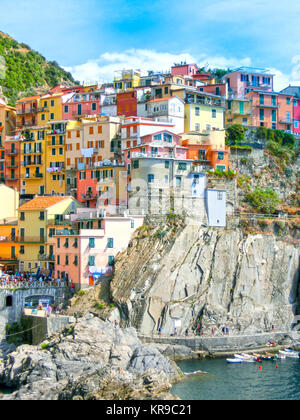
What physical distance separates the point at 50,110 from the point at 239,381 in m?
47.3

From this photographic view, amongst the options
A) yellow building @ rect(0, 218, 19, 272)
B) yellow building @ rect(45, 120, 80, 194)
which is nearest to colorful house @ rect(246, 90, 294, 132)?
yellow building @ rect(45, 120, 80, 194)

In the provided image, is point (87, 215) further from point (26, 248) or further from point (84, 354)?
point (84, 354)

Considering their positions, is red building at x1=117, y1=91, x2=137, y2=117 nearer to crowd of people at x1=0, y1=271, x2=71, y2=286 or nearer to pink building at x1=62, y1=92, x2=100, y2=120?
pink building at x1=62, y1=92, x2=100, y2=120

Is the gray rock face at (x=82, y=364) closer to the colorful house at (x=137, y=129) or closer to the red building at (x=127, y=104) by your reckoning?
the colorful house at (x=137, y=129)

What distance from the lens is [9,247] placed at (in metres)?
83.1

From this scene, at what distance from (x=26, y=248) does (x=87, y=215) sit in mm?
7892

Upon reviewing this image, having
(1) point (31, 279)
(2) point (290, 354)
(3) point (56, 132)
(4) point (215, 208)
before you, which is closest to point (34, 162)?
(3) point (56, 132)

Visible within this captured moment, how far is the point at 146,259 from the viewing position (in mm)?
75312

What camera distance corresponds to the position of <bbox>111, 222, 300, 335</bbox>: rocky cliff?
2879 inches

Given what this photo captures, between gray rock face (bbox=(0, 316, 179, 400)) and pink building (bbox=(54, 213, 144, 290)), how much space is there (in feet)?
28.8

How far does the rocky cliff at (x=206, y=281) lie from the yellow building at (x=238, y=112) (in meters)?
21.6

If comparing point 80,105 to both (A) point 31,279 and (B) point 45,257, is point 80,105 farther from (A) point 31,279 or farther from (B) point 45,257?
(A) point 31,279

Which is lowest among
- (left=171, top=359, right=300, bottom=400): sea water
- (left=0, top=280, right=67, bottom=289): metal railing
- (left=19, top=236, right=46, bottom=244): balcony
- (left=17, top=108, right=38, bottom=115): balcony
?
(left=171, top=359, right=300, bottom=400): sea water
